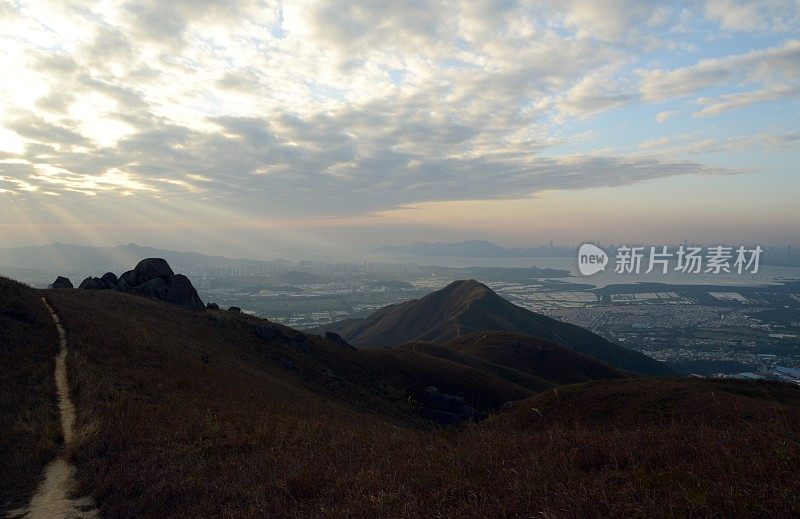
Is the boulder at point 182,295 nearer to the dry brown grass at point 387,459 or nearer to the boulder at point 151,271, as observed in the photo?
the boulder at point 151,271

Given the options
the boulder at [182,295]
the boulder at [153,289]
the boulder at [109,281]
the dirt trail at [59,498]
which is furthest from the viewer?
the boulder at [109,281]

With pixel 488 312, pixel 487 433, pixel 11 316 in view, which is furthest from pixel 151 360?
pixel 488 312

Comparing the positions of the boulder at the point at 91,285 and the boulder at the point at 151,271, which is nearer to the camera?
the boulder at the point at 91,285

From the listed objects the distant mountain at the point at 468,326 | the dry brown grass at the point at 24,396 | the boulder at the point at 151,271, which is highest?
the boulder at the point at 151,271

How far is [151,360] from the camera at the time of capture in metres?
23.3

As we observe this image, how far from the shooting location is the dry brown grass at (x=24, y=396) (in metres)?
10.3

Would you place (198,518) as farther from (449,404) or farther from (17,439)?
(449,404)

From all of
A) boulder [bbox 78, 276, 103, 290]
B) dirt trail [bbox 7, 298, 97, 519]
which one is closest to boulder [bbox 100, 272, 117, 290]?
boulder [bbox 78, 276, 103, 290]

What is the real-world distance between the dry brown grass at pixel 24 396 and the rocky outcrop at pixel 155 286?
24.6m

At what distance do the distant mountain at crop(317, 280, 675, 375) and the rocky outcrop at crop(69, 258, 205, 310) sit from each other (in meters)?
73.4

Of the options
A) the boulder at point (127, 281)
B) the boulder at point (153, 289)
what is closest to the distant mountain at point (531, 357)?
the boulder at point (153, 289)

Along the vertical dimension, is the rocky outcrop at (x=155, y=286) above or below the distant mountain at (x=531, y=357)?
above

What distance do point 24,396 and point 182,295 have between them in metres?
39.6

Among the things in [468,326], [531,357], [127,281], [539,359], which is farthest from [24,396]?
[468,326]
